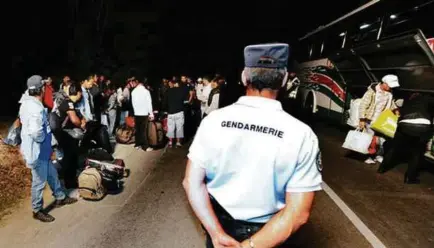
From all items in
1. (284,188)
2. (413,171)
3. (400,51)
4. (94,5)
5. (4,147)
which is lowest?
(4,147)

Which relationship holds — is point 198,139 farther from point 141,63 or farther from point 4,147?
point 141,63

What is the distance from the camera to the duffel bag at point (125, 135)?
9.70 meters

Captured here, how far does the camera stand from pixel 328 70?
12.6m

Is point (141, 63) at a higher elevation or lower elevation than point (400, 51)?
lower

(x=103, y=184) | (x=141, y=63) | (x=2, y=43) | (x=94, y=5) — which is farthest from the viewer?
(x=141, y=63)

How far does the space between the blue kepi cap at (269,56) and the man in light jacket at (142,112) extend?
291 inches

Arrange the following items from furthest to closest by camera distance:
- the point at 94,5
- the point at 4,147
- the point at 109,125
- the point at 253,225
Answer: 1. the point at 94,5
2. the point at 109,125
3. the point at 4,147
4. the point at 253,225

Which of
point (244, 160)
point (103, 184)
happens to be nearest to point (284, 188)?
point (244, 160)

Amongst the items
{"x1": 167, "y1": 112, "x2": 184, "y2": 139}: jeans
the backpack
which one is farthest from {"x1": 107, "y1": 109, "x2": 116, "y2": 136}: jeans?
the backpack

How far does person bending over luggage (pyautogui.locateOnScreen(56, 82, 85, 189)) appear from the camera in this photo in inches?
227

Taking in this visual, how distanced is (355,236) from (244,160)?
3367 millimetres

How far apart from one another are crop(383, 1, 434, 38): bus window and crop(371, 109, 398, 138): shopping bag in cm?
164

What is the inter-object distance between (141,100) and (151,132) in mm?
834

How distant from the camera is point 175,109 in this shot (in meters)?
9.31
